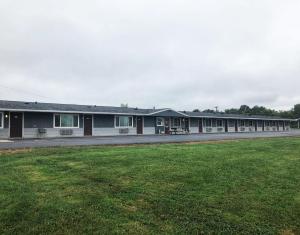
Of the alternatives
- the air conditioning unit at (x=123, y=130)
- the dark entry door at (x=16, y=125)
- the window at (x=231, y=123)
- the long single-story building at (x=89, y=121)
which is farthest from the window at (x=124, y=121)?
the window at (x=231, y=123)

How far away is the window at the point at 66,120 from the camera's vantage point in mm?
29250

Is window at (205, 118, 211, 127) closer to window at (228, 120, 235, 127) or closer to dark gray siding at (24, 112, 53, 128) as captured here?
window at (228, 120, 235, 127)

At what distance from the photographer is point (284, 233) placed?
530 centimetres

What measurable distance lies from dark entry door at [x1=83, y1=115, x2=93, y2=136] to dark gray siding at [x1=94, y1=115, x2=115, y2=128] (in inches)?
21.5

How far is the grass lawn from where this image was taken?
17.6ft

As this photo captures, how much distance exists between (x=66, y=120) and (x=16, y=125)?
464cm

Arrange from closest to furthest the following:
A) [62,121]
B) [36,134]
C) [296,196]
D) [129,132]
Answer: [296,196] → [36,134] → [62,121] → [129,132]

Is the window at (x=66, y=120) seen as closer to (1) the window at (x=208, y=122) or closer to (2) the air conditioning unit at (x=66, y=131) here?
(2) the air conditioning unit at (x=66, y=131)

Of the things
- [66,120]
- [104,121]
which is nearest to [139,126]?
[104,121]

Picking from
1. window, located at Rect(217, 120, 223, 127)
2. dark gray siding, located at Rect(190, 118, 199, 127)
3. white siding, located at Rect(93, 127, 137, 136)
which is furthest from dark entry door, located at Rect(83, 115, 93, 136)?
window, located at Rect(217, 120, 223, 127)

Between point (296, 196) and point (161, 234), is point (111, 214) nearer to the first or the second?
point (161, 234)

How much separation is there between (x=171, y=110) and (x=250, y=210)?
34138 mm

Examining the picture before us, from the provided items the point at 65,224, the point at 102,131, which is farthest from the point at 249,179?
the point at 102,131

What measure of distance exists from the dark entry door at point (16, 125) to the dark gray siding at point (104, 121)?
7628 mm
